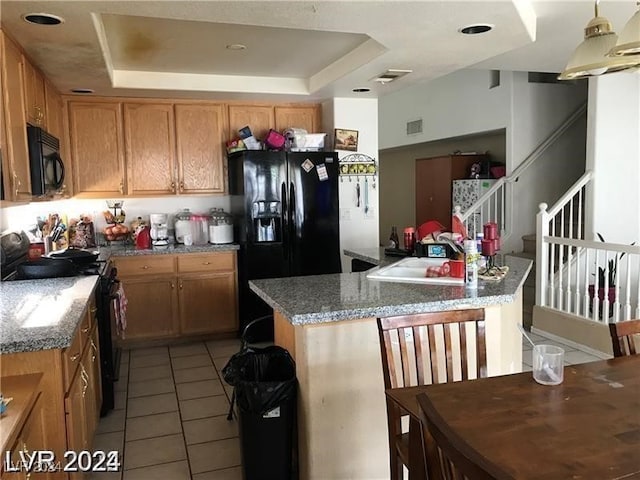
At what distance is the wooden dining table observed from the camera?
3.91 ft

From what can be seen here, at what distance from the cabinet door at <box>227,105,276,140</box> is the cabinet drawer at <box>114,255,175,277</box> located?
1.36m

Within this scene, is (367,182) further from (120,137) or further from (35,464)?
(35,464)

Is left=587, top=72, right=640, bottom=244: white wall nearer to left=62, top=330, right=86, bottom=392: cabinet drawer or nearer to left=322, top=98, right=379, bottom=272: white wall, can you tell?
left=322, top=98, right=379, bottom=272: white wall

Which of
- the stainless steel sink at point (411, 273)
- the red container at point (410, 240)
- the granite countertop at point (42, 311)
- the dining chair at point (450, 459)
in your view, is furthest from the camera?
the red container at point (410, 240)

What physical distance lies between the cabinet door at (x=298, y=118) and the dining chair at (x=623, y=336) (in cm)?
386

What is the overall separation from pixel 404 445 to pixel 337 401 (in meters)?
0.52

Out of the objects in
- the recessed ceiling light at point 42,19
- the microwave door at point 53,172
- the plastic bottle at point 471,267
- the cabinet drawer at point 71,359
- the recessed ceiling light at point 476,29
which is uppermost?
the recessed ceiling light at point 476,29

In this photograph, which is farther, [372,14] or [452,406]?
[372,14]

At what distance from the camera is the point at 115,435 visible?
303 centimetres

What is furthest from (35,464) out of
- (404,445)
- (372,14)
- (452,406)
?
(372,14)

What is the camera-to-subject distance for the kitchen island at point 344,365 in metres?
2.24

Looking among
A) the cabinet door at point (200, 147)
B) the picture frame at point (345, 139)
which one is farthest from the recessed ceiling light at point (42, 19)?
the picture frame at point (345, 139)

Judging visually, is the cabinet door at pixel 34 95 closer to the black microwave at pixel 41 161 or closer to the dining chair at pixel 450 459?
the black microwave at pixel 41 161

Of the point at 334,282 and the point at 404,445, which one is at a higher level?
the point at 334,282
